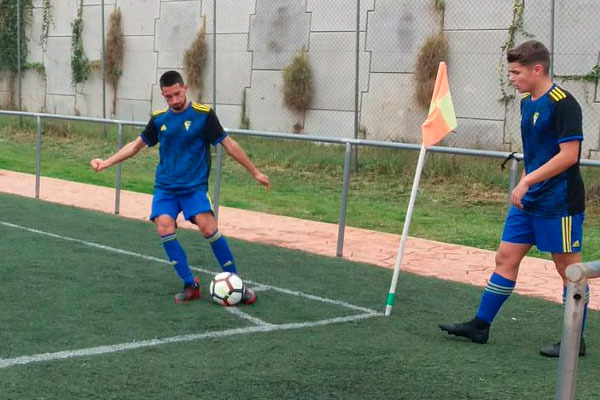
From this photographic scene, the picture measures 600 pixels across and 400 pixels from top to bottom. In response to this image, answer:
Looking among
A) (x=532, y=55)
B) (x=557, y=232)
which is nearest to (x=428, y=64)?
(x=532, y=55)

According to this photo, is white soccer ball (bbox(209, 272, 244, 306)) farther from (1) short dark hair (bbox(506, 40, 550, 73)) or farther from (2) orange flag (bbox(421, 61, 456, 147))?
(1) short dark hair (bbox(506, 40, 550, 73))

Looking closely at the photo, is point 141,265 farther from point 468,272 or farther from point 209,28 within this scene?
point 209,28

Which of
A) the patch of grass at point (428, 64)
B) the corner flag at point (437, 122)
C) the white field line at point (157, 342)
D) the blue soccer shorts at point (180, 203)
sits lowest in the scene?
the white field line at point (157, 342)

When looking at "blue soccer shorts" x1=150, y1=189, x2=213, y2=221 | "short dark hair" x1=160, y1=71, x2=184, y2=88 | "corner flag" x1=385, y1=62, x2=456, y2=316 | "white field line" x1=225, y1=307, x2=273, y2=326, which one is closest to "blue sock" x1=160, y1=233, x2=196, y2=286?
"blue soccer shorts" x1=150, y1=189, x2=213, y2=221

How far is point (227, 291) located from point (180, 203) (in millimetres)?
819

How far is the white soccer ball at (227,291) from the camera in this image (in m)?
6.81

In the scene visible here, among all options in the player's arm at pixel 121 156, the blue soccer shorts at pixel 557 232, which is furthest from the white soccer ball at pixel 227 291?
the blue soccer shorts at pixel 557 232

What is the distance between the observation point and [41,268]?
8.02 meters

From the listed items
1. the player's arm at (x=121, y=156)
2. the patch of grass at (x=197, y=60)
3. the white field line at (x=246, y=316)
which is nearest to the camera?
the white field line at (x=246, y=316)

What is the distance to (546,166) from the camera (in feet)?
17.6

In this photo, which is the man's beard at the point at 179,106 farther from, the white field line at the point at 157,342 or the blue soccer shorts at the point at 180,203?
the white field line at the point at 157,342

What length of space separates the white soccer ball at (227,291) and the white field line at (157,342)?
594 millimetres

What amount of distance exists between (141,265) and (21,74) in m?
15.7

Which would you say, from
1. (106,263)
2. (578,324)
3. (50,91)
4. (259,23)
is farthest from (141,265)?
(50,91)
